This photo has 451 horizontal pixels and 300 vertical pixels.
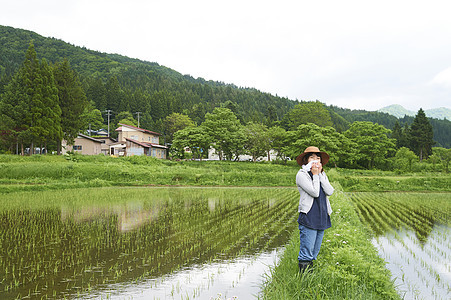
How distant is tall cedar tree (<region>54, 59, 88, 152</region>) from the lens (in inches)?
1310

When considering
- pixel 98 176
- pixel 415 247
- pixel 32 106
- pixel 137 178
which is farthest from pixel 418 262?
pixel 32 106

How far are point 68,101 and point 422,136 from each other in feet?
167

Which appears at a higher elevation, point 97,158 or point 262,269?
point 97,158

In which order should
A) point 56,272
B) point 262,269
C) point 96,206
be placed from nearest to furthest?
point 56,272 → point 262,269 → point 96,206

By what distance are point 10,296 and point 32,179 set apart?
20441 mm

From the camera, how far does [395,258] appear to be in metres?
6.00

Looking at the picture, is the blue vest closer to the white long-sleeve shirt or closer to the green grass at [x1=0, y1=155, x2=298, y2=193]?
the white long-sleeve shirt

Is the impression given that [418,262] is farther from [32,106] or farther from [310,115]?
[310,115]

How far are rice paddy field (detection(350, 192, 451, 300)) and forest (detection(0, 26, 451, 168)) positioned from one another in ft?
89.9

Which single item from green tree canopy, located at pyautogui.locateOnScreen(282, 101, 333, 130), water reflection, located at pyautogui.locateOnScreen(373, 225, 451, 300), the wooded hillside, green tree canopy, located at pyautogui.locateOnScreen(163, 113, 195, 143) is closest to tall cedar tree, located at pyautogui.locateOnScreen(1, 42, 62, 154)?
the wooded hillside

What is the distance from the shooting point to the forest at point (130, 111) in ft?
97.0

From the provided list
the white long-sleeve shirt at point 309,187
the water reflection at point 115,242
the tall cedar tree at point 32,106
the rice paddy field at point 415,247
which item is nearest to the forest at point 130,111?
the tall cedar tree at point 32,106

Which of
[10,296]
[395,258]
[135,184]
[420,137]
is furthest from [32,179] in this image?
[420,137]

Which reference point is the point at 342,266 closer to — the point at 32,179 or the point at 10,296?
the point at 10,296
